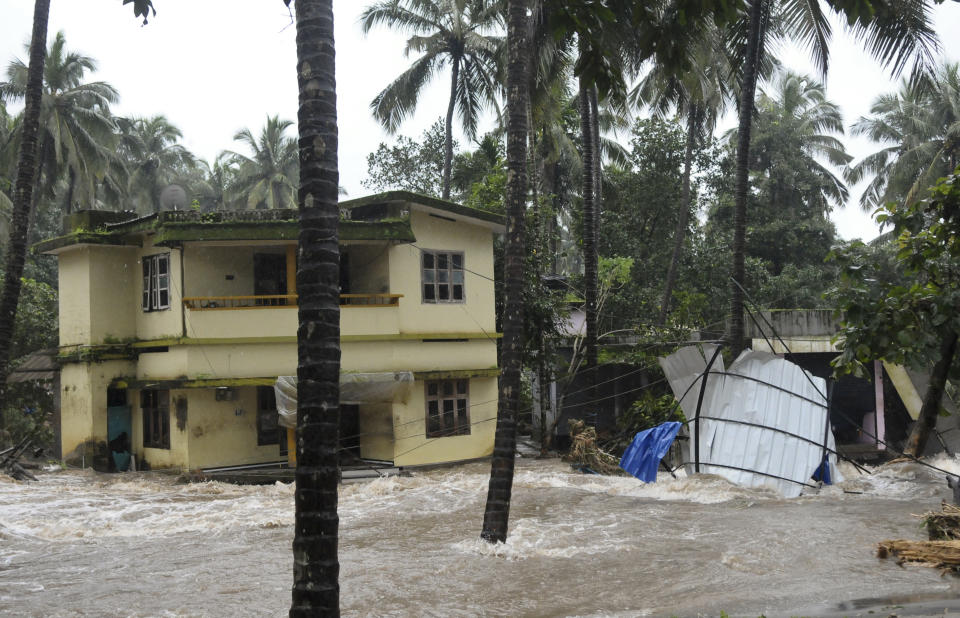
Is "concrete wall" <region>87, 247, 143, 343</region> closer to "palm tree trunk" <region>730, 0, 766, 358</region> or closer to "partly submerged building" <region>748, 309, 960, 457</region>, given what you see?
"palm tree trunk" <region>730, 0, 766, 358</region>

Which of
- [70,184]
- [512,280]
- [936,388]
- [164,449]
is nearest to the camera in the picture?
[936,388]

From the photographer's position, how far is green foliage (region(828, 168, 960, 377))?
8.41 metres

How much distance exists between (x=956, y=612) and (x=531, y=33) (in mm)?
11855

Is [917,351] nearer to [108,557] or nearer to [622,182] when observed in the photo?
[108,557]

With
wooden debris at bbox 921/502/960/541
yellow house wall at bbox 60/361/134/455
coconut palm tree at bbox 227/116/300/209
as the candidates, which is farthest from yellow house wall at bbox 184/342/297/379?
coconut palm tree at bbox 227/116/300/209

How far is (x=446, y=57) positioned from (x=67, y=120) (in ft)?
50.4

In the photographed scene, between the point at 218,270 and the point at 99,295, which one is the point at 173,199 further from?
the point at 99,295

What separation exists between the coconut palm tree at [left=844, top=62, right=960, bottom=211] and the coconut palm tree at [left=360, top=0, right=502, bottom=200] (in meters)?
15.0

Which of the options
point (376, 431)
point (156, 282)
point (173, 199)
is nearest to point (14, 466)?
point (156, 282)

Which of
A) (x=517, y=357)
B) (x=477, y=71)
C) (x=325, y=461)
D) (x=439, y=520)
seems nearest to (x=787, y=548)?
(x=517, y=357)

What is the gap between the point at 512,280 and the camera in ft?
38.0

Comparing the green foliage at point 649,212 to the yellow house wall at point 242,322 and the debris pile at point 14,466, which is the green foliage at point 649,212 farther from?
the debris pile at point 14,466

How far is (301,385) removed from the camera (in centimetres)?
561

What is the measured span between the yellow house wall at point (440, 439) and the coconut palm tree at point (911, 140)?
1956 cm
